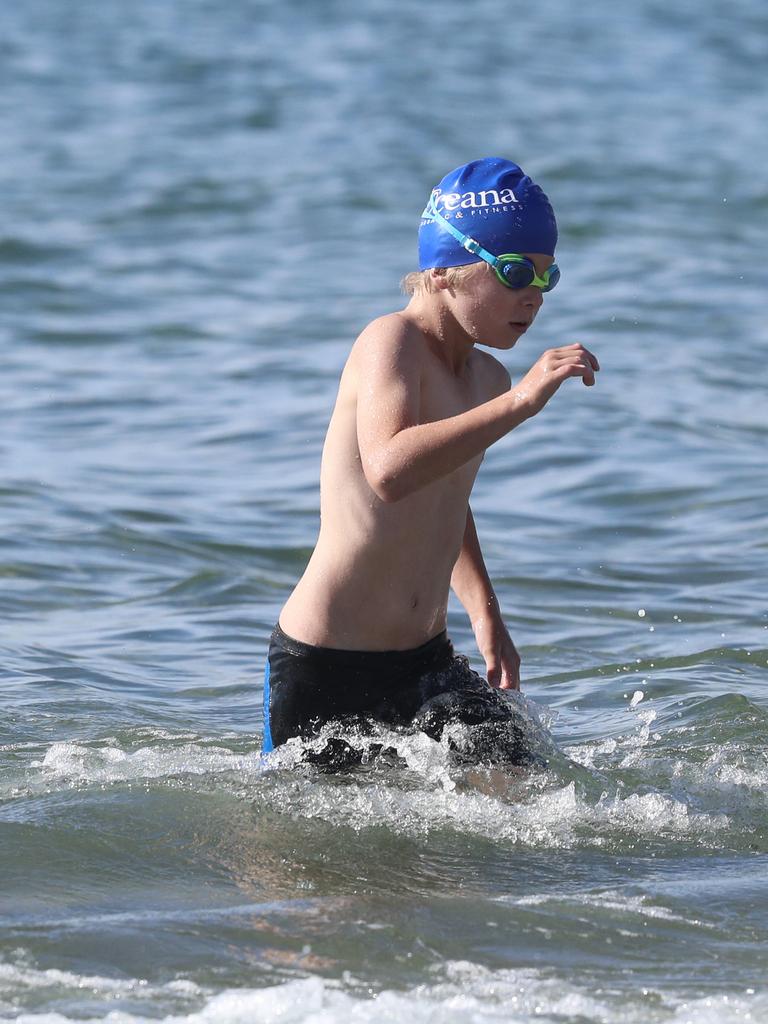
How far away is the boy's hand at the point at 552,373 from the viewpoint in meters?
3.78

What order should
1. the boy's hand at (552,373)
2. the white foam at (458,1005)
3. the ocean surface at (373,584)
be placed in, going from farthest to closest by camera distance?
the boy's hand at (552,373) < the ocean surface at (373,584) < the white foam at (458,1005)

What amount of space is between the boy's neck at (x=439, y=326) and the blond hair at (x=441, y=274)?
30 mm

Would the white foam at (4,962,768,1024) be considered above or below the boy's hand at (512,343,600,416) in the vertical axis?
below

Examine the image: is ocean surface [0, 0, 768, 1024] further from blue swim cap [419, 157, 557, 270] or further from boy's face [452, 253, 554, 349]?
blue swim cap [419, 157, 557, 270]

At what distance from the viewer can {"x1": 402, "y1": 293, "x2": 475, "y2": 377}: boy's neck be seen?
4418 millimetres

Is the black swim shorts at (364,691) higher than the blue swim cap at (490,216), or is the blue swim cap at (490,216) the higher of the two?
the blue swim cap at (490,216)

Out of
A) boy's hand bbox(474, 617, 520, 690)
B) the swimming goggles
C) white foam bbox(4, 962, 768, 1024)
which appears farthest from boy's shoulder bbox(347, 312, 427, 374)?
white foam bbox(4, 962, 768, 1024)

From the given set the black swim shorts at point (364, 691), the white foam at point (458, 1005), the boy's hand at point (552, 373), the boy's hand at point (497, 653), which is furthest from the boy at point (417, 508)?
the white foam at point (458, 1005)

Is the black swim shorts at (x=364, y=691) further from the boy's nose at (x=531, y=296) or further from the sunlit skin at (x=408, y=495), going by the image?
the boy's nose at (x=531, y=296)

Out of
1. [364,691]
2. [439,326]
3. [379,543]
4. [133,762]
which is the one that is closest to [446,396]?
[439,326]

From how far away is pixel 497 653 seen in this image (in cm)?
491

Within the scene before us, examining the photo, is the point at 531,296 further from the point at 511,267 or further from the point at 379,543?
the point at 379,543

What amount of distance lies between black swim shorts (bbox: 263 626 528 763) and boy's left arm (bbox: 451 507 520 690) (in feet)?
1.07

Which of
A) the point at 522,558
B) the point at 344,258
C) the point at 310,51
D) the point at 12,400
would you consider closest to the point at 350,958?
the point at 522,558
